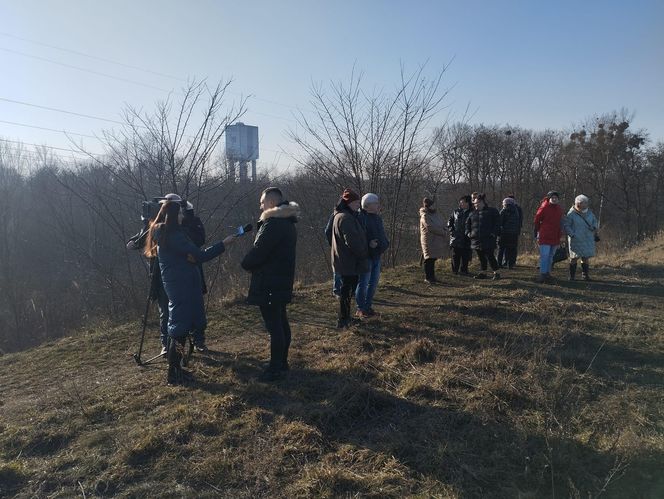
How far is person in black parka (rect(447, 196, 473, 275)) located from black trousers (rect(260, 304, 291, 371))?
5781 mm

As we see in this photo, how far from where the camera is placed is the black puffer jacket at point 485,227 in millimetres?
8750

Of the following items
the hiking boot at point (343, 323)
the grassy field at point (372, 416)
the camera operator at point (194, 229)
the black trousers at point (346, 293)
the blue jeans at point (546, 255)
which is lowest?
the grassy field at point (372, 416)

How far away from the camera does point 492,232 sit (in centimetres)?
876

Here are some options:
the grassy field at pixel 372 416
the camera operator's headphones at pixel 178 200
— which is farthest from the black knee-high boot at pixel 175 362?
the camera operator's headphones at pixel 178 200

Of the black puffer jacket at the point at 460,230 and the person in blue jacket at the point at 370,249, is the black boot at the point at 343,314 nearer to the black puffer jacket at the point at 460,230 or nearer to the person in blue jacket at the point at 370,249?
the person in blue jacket at the point at 370,249

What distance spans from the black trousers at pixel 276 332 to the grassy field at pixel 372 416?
208mm

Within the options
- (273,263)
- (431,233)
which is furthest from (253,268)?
(431,233)

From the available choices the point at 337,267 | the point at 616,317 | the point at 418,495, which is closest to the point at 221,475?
the point at 418,495

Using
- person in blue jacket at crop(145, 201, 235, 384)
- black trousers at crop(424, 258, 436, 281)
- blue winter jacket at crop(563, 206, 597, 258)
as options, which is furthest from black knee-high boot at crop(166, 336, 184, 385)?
blue winter jacket at crop(563, 206, 597, 258)

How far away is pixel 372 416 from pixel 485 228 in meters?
5.85

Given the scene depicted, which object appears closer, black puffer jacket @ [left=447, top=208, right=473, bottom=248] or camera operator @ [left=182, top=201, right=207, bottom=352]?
camera operator @ [left=182, top=201, right=207, bottom=352]

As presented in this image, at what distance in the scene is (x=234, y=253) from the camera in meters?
19.4

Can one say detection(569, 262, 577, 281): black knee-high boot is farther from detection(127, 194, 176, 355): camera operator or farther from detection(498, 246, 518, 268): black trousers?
detection(127, 194, 176, 355): camera operator

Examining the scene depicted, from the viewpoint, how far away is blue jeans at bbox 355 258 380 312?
253 inches
